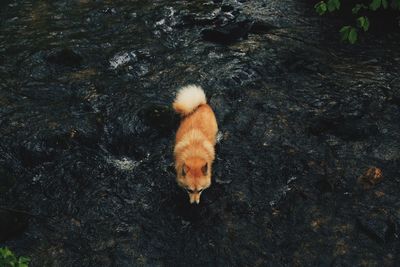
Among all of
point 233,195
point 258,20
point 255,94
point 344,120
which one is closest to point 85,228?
point 233,195

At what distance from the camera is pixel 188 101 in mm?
8016

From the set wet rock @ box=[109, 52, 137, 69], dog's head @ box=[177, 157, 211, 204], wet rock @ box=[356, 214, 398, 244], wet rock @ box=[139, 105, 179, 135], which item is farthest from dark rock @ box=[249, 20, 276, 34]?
wet rock @ box=[356, 214, 398, 244]

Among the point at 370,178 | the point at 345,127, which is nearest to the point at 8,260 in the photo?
the point at 370,178

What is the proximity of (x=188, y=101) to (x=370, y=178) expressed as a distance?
10.9 ft

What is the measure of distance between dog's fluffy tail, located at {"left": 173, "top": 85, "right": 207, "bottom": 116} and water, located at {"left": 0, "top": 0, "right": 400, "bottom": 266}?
383 mm

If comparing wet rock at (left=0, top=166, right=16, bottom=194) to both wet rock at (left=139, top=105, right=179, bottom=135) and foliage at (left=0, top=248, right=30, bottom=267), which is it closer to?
wet rock at (left=139, top=105, right=179, bottom=135)

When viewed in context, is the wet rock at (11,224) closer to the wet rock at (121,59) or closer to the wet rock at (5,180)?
the wet rock at (5,180)

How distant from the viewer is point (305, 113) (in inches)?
328

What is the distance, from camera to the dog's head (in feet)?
20.7

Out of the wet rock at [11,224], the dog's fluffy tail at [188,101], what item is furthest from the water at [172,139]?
the dog's fluffy tail at [188,101]

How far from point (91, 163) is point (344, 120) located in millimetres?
4536

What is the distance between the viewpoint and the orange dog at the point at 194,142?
20.8 feet

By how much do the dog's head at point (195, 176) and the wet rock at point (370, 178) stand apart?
2.42m

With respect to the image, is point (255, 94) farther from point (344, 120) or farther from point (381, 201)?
point (381, 201)
